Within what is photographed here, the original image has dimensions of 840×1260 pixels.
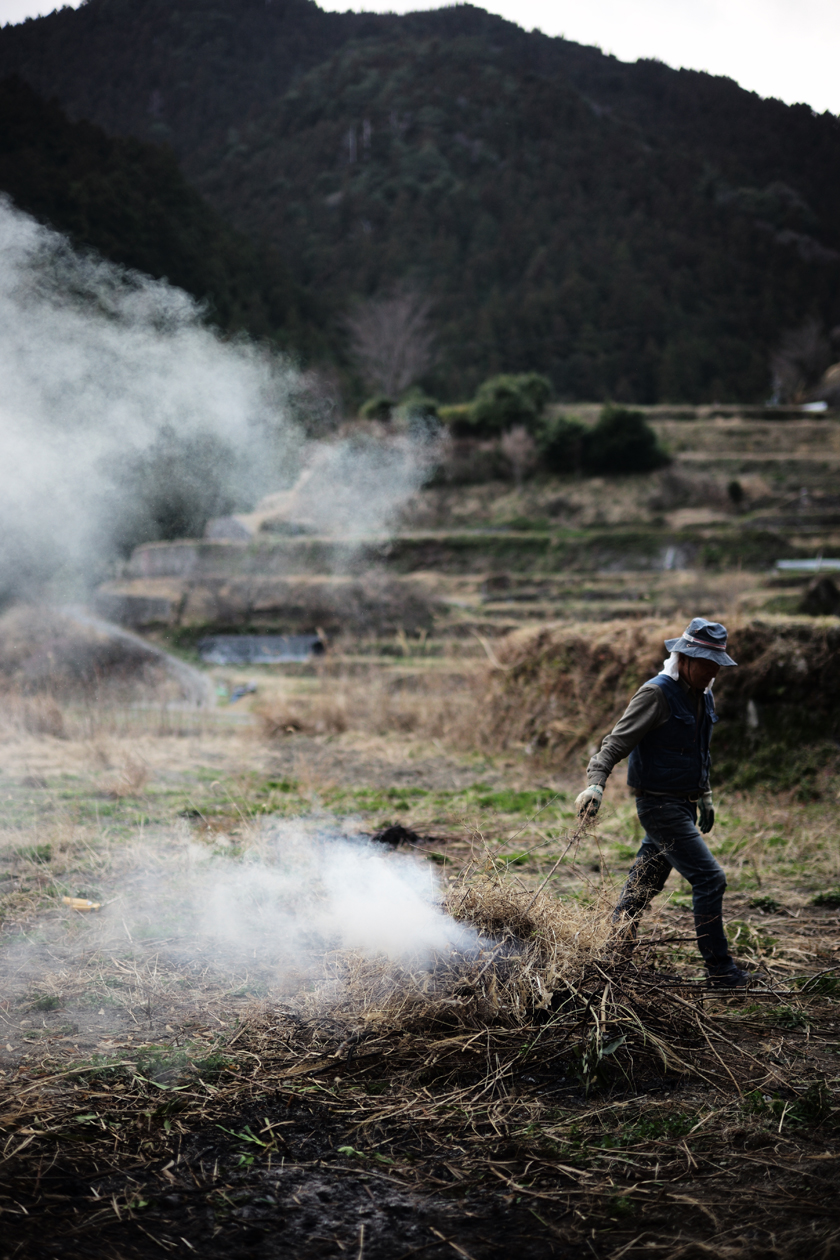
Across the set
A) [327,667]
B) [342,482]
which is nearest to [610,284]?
[342,482]

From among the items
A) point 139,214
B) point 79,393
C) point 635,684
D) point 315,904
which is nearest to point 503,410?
point 139,214

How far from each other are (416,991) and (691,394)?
72.8 m

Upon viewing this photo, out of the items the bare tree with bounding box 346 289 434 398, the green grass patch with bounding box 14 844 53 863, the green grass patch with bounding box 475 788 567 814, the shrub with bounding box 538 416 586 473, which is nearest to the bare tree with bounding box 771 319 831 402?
the bare tree with bounding box 346 289 434 398

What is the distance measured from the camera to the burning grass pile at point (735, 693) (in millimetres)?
8344

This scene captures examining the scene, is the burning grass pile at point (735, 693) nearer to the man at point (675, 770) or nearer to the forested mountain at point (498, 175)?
the man at point (675, 770)

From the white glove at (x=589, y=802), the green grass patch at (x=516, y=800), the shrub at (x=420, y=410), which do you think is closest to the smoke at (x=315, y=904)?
the white glove at (x=589, y=802)

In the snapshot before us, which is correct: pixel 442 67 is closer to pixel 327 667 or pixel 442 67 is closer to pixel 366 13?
pixel 366 13

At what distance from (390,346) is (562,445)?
28312 mm

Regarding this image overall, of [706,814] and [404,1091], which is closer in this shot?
[404,1091]

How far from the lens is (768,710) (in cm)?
855

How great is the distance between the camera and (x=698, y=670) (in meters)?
4.12

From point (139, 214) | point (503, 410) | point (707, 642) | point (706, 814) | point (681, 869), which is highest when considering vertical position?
point (139, 214)

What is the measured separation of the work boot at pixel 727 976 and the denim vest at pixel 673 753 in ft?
2.49

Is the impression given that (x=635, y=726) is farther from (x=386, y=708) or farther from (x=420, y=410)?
(x=420, y=410)
